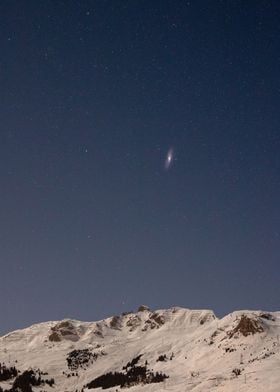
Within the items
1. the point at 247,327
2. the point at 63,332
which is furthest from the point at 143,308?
the point at 247,327

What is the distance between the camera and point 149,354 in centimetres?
11456

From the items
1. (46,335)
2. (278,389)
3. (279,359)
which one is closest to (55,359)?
(46,335)

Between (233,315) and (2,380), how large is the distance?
2294 inches

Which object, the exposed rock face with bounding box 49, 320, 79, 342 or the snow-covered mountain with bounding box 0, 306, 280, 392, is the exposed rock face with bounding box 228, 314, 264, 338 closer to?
the snow-covered mountain with bounding box 0, 306, 280, 392

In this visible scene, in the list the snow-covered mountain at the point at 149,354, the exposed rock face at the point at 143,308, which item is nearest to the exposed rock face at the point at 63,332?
the snow-covered mountain at the point at 149,354

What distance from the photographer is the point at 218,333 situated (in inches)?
4333

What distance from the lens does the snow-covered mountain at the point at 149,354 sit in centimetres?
7419

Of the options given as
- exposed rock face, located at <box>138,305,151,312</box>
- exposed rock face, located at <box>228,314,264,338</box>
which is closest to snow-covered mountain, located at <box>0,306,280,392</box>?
exposed rock face, located at <box>228,314,264,338</box>

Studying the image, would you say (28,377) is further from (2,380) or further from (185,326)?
(185,326)

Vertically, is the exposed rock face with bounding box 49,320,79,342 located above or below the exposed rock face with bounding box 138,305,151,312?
below

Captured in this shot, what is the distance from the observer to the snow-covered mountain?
74188mm

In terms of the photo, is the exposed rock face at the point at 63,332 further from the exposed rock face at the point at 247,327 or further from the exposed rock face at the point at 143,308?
the exposed rock face at the point at 247,327

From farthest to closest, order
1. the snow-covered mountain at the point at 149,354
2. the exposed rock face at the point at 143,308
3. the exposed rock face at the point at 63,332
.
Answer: the exposed rock face at the point at 143,308
the exposed rock face at the point at 63,332
the snow-covered mountain at the point at 149,354

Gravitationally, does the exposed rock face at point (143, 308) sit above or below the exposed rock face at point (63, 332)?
above
